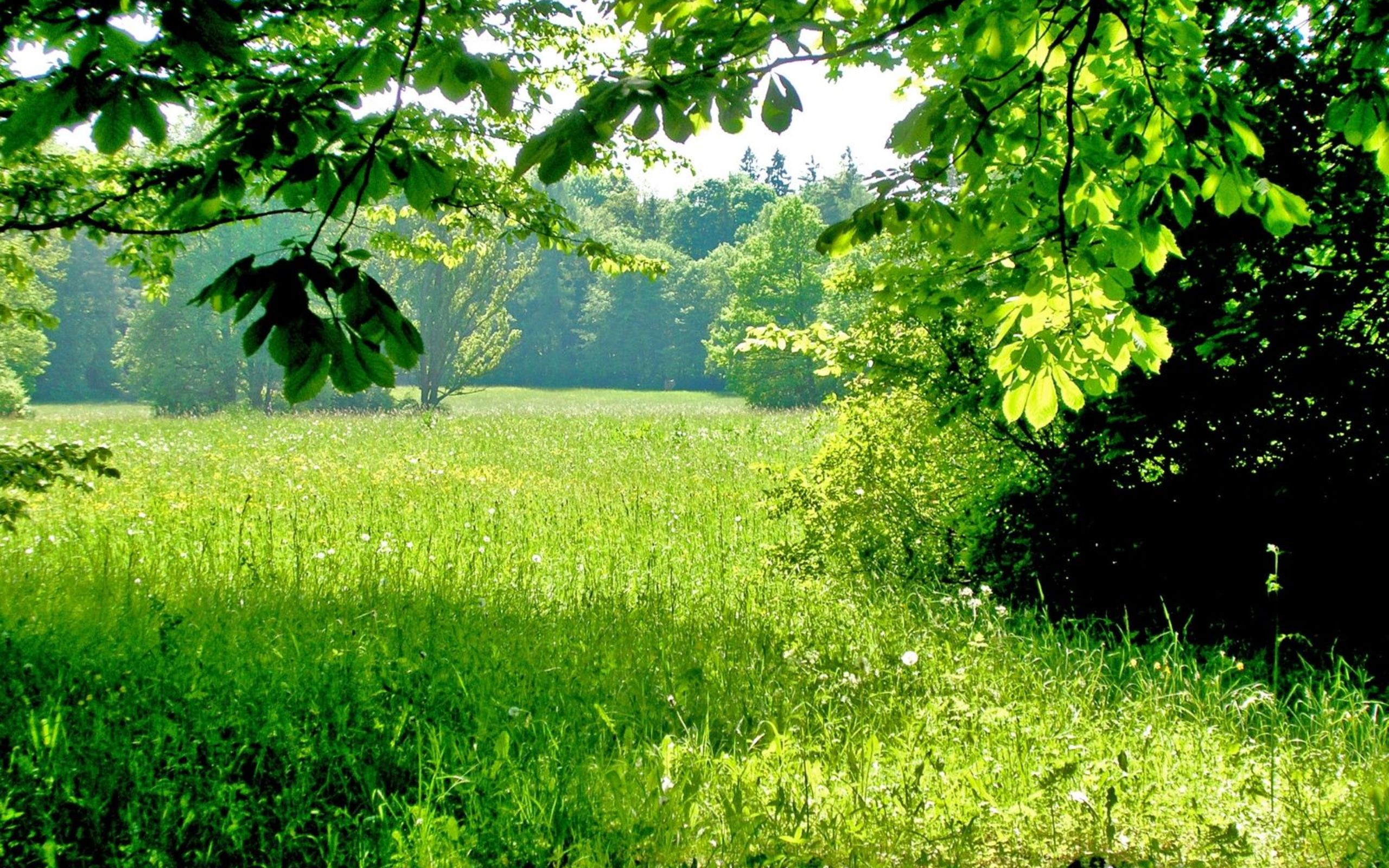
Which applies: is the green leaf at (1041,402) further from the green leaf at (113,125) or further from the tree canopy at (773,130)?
the green leaf at (113,125)

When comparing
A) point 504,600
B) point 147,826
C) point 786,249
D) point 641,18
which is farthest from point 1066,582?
point 786,249

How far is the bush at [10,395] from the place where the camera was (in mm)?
26078

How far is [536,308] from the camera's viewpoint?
243ft

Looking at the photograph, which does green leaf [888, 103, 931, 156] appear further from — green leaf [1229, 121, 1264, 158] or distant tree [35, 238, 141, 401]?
distant tree [35, 238, 141, 401]

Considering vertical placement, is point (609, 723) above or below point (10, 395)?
below

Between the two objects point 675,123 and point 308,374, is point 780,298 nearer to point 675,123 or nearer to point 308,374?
point 675,123

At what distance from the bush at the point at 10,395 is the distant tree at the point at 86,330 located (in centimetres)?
3285

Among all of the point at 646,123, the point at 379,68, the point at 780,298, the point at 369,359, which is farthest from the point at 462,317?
the point at 369,359

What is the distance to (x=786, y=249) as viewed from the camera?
129ft

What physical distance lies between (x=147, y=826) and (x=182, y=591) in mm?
3032

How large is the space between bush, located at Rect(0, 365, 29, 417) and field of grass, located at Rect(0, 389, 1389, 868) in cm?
2474

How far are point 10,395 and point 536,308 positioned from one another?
162 ft

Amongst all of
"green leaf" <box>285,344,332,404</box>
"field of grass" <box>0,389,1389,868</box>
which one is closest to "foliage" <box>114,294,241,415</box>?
"field of grass" <box>0,389,1389,868</box>

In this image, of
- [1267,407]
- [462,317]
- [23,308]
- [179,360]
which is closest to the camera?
[1267,407]
